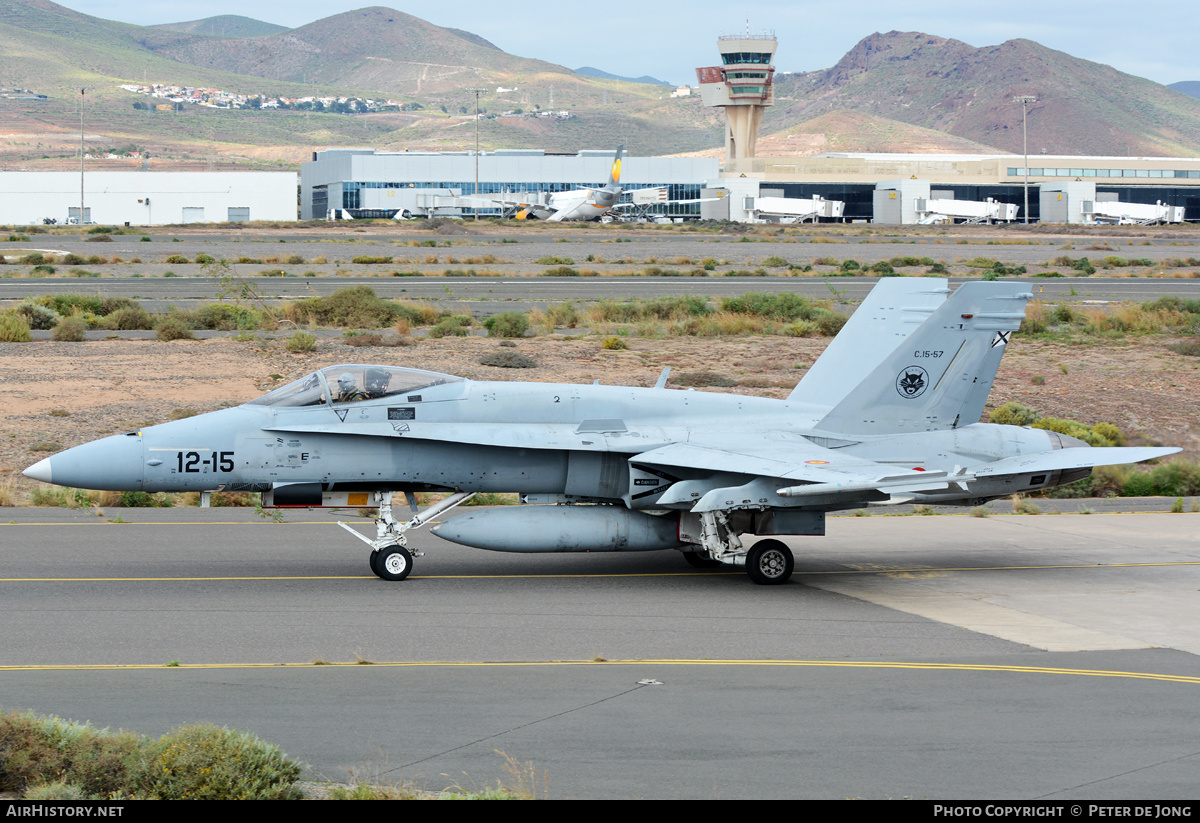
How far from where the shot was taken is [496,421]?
1525 cm

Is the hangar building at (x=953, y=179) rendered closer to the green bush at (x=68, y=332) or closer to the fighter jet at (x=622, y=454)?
the green bush at (x=68, y=332)

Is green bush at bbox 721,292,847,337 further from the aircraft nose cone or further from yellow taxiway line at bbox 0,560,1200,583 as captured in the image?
the aircraft nose cone

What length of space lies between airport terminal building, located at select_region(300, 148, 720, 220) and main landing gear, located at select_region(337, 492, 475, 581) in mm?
140737

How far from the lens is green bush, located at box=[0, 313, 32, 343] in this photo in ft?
115

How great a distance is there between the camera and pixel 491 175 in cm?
15725

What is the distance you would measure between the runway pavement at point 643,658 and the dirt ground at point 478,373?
891 centimetres

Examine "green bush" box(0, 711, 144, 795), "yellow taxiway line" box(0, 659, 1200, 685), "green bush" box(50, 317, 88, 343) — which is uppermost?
"green bush" box(50, 317, 88, 343)

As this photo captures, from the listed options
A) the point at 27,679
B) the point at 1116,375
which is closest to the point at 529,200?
the point at 1116,375

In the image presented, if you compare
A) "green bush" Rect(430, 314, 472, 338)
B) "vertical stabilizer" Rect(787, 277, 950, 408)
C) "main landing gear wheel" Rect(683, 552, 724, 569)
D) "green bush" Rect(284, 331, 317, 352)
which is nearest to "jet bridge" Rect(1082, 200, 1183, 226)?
"green bush" Rect(430, 314, 472, 338)

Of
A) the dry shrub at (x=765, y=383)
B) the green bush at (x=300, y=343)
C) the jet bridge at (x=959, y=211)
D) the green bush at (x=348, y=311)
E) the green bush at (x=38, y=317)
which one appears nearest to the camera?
the dry shrub at (x=765, y=383)

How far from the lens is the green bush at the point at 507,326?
3825cm

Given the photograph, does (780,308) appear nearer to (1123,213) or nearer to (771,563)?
(771,563)

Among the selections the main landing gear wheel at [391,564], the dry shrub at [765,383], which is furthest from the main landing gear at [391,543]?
the dry shrub at [765,383]
